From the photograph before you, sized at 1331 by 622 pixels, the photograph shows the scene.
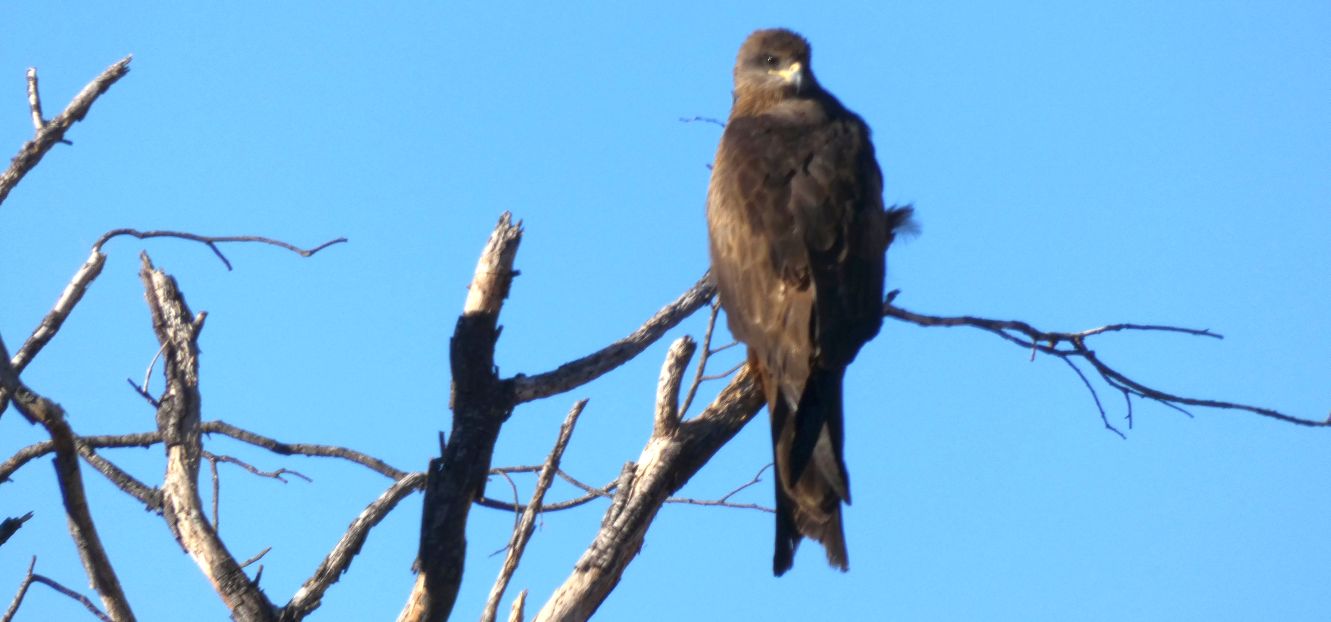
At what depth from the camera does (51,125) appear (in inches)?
165

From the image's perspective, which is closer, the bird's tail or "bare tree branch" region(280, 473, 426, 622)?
"bare tree branch" region(280, 473, 426, 622)

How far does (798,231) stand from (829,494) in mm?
970

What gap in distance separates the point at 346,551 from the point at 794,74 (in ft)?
10.5

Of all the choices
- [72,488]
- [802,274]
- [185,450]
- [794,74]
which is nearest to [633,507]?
[802,274]

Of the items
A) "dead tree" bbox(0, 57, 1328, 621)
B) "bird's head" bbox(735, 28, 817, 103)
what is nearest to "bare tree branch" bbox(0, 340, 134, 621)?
"dead tree" bbox(0, 57, 1328, 621)

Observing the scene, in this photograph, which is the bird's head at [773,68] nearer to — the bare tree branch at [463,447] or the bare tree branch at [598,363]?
the bare tree branch at [598,363]

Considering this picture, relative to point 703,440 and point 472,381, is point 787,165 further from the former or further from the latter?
point 472,381

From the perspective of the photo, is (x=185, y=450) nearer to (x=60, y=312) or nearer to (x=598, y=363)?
(x=60, y=312)

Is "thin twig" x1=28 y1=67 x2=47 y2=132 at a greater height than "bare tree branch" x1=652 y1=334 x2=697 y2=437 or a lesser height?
greater

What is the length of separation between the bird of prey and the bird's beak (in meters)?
0.61

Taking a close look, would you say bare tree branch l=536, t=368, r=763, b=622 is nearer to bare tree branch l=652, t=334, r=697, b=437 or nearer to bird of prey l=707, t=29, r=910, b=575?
bare tree branch l=652, t=334, r=697, b=437

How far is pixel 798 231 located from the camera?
4727mm

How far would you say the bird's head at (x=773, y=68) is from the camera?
6.12 m

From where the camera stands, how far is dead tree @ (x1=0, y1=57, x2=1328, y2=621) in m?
3.58
